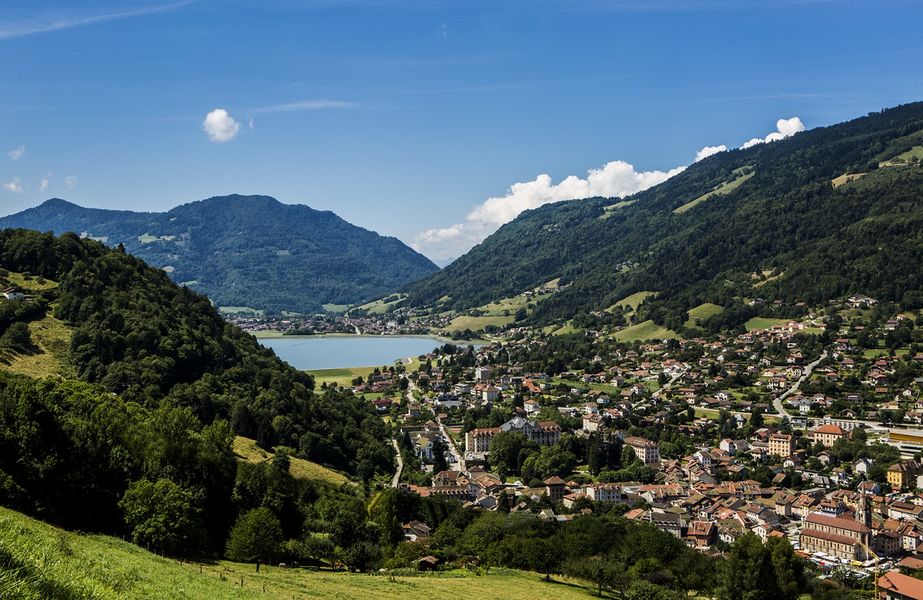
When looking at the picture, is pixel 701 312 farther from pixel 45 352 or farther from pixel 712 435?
pixel 45 352

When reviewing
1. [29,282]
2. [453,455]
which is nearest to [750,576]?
[453,455]

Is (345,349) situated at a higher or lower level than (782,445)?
higher

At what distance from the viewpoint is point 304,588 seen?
1684cm

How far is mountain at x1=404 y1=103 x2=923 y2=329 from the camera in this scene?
104 m

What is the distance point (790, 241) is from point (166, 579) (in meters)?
135

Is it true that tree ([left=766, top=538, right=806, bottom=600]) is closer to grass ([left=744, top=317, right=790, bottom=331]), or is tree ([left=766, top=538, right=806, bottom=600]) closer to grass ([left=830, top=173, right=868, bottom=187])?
grass ([left=744, top=317, right=790, bottom=331])

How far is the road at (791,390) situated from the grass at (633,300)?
52088 mm

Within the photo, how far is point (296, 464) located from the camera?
129ft

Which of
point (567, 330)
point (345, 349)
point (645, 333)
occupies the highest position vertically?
point (567, 330)

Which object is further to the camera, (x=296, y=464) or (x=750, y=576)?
(x=296, y=464)

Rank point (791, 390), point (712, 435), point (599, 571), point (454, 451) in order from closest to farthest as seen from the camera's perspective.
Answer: point (599, 571) < point (712, 435) < point (454, 451) < point (791, 390)

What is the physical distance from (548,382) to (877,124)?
151 m

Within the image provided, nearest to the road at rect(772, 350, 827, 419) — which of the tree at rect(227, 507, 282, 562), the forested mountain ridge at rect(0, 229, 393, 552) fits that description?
the forested mountain ridge at rect(0, 229, 393, 552)

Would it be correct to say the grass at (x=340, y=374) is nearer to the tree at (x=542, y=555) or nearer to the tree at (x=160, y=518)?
the tree at (x=542, y=555)
